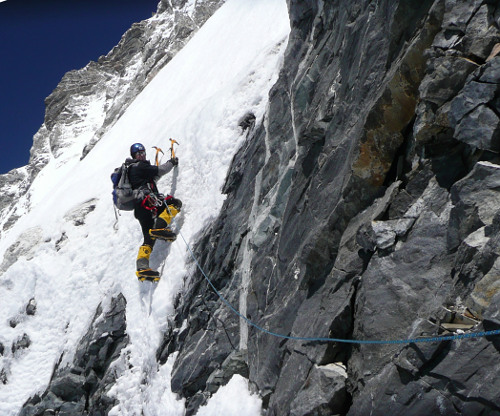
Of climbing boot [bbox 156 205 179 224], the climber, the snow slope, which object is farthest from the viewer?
climbing boot [bbox 156 205 179 224]

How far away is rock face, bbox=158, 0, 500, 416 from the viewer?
12.4 feet

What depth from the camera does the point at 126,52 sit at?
200ft

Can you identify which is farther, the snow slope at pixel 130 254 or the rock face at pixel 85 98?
the rock face at pixel 85 98

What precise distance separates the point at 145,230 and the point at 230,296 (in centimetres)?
315

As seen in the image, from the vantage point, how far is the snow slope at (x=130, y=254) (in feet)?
30.7

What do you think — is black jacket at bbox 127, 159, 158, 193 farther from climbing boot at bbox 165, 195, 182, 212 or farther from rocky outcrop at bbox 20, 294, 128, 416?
rocky outcrop at bbox 20, 294, 128, 416

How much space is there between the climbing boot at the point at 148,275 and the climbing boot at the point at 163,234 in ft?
2.53

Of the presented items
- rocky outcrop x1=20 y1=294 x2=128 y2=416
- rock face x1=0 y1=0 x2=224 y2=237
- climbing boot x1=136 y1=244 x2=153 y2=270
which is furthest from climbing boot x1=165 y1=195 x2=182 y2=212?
rock face x1=0 y1=0 x2=224 y2=237

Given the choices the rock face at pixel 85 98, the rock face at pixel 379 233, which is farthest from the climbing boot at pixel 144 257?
the rock face at pixel 85 98

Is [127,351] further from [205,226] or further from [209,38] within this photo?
[209,38]

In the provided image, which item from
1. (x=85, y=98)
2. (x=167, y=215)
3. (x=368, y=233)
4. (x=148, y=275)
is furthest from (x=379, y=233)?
(x=85, y=98)

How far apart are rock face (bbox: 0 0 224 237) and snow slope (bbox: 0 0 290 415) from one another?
1171 inches

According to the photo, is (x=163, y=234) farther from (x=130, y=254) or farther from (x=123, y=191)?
(x=130, y=254)

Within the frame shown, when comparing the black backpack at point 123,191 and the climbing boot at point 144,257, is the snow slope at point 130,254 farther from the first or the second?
the black backpack at point 123,191
